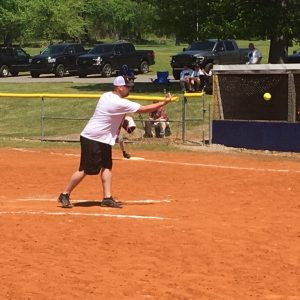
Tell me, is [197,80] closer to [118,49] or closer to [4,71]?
[118,49]

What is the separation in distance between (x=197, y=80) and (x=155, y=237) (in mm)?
20715

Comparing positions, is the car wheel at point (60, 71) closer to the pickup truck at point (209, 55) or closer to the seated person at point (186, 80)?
the pickup truck at point (209, 55)

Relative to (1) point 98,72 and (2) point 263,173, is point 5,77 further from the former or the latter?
(2) point 263,173

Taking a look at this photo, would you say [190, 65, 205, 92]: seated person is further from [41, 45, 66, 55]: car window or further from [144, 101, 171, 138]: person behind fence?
[41, 45, 66, 55]: car window

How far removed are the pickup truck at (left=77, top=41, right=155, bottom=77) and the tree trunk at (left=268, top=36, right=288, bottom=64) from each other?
12214 mm

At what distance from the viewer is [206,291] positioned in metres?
6.56

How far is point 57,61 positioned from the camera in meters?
44.3

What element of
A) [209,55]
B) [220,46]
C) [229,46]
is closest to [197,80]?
[209,55]

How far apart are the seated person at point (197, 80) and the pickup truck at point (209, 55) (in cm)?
498

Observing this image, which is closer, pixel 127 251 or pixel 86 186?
pixel 127 251

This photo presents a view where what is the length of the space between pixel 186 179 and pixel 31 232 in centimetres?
604

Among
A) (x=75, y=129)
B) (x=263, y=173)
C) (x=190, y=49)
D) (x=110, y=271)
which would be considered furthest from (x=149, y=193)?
(x=190, y=49)

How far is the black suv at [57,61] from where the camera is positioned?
44.0m

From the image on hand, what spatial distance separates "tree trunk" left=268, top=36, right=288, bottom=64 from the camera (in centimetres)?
2997
